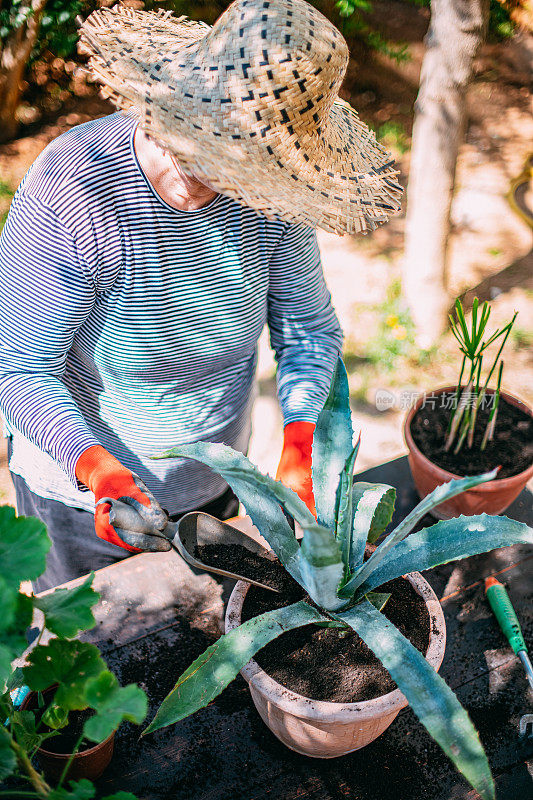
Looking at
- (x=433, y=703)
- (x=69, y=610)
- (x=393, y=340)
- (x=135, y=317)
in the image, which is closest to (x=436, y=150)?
(x=393, y=340)

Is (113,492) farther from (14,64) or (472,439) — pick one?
(14,64)

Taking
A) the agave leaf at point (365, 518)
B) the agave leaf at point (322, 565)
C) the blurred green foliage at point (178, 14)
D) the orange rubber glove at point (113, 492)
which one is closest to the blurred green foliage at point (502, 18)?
the blurred green foliage at point (178, 14)

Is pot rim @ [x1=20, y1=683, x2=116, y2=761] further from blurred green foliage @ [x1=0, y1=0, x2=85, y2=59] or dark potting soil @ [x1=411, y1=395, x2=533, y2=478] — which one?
blurred green foliage @ [x1=0, y1=0, x2=85, y2=59]

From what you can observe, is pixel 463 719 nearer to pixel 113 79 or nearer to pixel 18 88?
pixel 113 79

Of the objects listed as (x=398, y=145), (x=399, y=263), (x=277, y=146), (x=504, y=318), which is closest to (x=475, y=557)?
(x=277, y=146)

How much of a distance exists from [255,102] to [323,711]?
41.0 inches

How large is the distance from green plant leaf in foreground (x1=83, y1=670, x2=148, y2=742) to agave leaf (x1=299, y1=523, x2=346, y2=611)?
1.03ft

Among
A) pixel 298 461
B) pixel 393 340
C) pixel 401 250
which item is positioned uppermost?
pixel 298 461

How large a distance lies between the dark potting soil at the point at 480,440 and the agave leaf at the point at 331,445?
74cm

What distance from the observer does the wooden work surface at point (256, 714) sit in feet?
4.01

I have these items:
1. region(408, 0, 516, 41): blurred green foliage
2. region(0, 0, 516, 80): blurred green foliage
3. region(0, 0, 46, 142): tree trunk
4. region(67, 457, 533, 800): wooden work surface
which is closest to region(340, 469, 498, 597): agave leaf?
region(67, 457, 533, 800): wooden work surface

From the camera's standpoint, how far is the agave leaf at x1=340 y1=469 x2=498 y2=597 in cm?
99

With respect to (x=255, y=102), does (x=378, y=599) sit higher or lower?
lower

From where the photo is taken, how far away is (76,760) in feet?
3.61
